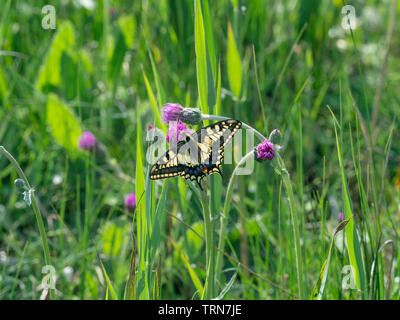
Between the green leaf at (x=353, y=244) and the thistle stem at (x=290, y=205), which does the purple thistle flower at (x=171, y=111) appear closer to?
the thistle stem at (x=290, y=205)

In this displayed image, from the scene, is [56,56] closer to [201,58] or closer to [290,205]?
[201,58]

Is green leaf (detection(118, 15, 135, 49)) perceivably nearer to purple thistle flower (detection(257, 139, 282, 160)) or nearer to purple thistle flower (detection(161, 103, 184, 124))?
purple thistle flower (detection(161, 103, 184, 124))

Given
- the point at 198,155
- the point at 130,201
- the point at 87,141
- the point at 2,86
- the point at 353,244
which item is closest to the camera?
the point at 198,155

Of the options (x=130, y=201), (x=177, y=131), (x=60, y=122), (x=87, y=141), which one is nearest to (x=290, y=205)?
(x=177, y=131)

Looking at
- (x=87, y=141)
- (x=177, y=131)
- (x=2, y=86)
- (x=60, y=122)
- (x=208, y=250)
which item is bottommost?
(x=208, y=250)

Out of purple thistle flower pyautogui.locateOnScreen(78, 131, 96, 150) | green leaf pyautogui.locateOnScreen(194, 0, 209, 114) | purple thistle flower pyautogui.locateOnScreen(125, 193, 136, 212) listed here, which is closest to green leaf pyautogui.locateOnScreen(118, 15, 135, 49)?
purple thistle flower pyautogui.locateOnScreen(78, 131, 96, 150)
